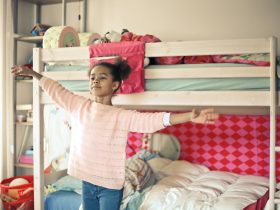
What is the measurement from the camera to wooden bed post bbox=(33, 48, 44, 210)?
8.39ft

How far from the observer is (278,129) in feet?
9.47

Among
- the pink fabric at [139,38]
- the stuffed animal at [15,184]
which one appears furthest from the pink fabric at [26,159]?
the pink fabric at [139,38]

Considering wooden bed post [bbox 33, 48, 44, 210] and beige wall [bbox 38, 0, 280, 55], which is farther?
beige wall [bbox 38, 0, 280, 55]

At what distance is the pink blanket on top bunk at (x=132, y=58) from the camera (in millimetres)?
2248

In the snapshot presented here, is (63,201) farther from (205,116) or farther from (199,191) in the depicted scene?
(205,116)

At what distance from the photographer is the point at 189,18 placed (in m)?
3.17

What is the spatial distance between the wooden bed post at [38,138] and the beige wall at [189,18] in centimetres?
107

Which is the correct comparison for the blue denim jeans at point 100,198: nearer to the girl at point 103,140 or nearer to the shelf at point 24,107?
the girl at point 103,140

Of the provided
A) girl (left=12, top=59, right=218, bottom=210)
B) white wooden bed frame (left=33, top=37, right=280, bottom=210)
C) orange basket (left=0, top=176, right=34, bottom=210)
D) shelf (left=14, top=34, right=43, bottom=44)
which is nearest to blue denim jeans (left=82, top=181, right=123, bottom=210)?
girl (left=12, top=59, right=218, bottom=210)

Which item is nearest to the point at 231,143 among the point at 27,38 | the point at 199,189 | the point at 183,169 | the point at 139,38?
the point at 183,169

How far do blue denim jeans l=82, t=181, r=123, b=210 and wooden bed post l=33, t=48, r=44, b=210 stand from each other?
2.14 feet

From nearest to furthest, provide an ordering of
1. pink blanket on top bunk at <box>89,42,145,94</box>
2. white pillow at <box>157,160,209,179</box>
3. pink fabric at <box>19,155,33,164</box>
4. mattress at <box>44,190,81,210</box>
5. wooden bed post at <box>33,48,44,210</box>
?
1. pink blanket on top bunk at <box>89,42,145,94</box>
2. wooden bed post at <box>33,48,44,210</box>
3. mattress at <box>44,190,81,210</box>
4. white pillow at <box>157,160,209,179</box>
5. pink fabric at <box>19,155,33,164</box>

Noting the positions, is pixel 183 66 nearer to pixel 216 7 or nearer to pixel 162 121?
pixel 162 121

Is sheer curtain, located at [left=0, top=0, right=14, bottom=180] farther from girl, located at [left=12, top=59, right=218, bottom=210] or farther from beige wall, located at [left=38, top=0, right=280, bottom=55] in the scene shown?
girl, located at [left=12, top=59, right=218, bottom=210]
